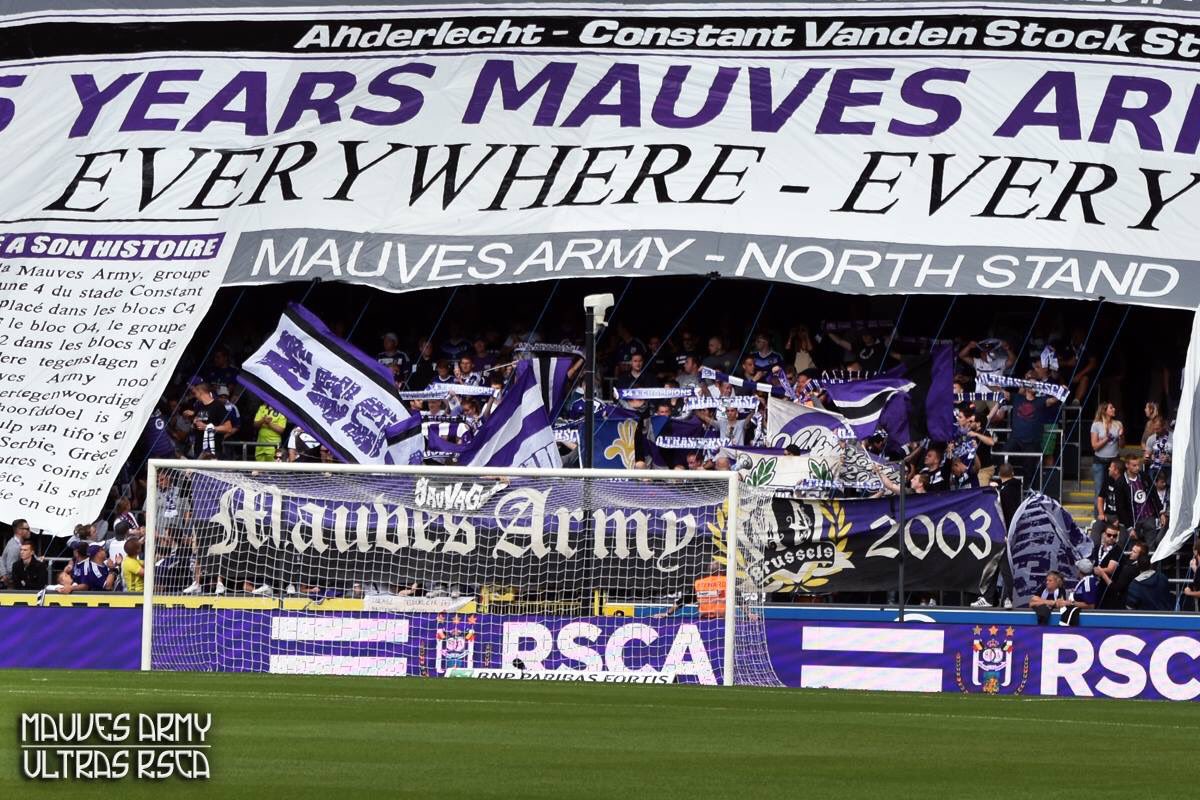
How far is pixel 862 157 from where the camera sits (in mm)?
24875

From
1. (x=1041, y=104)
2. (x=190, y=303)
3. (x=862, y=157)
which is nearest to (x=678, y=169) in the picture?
(x=862, y=157)

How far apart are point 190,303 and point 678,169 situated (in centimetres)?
582

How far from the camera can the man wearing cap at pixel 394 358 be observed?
82.1 ft

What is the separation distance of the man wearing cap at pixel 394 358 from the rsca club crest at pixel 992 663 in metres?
8.79

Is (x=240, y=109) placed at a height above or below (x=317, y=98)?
below

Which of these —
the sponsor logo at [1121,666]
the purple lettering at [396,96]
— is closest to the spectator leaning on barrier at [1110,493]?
the sponsor logo at [1121,666]

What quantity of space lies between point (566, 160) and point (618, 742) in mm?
15830

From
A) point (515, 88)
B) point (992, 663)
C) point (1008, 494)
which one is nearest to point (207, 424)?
point (515, 88)

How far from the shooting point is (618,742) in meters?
10.2

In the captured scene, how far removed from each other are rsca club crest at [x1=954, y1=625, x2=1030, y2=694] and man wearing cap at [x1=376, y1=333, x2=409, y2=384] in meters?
8.79

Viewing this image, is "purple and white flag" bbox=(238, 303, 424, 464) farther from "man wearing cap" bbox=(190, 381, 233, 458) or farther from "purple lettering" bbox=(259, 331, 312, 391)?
"man wearing cap" bbox=(190, 381, 233, 458)

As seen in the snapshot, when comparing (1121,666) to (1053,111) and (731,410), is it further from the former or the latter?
(1053,111)

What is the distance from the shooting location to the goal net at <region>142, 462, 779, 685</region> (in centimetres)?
1850

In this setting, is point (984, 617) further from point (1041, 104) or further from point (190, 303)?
point (190, 303)
